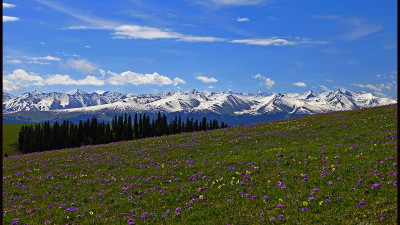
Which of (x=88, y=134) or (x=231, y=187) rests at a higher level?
(x=231, y=187)

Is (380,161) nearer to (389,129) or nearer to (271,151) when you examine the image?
(271,151)

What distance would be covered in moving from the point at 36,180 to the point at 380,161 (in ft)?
101

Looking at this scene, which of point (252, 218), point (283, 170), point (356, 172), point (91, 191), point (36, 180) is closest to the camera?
point (252, 218)

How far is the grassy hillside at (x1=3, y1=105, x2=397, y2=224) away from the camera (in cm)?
1209

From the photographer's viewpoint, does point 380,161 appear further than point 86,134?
No

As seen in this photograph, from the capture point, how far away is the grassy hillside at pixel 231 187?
12.1 m

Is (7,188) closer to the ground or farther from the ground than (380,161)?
closer to the ground

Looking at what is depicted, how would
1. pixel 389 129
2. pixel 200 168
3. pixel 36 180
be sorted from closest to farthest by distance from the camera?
pixel 200 168
pixel 36 180
pixel 389 129

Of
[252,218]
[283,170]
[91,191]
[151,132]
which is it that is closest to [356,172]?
[283,170]

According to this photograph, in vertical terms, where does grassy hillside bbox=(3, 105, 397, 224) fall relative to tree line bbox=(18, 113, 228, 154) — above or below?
above

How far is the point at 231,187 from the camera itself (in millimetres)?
17203

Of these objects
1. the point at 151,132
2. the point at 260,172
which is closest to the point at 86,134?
the point at 151,132

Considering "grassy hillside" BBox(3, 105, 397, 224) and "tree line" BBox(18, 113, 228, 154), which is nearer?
"grassy hillside" BBox(3, 105, 397, 224)

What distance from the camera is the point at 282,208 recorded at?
12461mm
